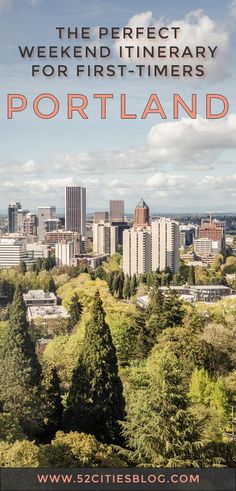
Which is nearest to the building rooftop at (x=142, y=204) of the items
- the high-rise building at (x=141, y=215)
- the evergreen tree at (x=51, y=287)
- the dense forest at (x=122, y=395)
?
the high-rise building at (x=141, y=215)

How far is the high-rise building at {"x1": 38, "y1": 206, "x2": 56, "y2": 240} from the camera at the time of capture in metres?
74.7

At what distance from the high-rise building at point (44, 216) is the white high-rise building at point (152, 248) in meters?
30.2

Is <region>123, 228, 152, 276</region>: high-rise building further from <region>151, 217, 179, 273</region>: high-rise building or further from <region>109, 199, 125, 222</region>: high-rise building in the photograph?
<region>109, 199, 125, 222</region>: high-rise building

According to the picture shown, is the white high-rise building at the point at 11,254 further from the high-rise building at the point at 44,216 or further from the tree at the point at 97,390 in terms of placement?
the tree at the point at 97,390

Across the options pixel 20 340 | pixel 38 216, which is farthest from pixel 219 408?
pixel 38 216

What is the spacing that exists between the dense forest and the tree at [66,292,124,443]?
13 millimetres

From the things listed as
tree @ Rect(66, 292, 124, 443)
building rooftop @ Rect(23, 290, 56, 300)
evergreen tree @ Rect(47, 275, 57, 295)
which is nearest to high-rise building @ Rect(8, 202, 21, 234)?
evergreen tree @ Rect(47, 275, 57, 295)

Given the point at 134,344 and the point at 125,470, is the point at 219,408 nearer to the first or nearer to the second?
the point at 134,344

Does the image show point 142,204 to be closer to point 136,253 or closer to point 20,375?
point 136,253

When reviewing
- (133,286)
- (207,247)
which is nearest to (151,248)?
(133,286)

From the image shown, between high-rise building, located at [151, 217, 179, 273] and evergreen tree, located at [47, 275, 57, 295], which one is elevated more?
high-rise building, located at [151, 217, 179, 273]

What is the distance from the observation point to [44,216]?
79062 millimetres

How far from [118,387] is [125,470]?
3369 mm

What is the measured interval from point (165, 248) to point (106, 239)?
45.3ft
